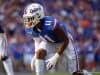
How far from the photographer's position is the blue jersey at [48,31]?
5153mm

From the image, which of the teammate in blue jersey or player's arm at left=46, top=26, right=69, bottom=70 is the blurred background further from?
player's arm at left=46, top=26, right=69, bottom=70

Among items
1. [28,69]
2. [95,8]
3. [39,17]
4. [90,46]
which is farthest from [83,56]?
[39,17]

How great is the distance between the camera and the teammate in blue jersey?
5176mm

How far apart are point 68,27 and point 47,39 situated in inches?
215

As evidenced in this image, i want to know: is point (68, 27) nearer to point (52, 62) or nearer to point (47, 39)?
point (47, 39)

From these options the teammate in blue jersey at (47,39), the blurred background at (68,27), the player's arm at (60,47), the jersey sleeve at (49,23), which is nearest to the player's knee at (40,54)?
the teammate in blue jersey at (47,39)

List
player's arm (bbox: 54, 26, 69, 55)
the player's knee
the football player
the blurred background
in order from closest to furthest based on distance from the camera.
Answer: player's arm (bbox: 54, 26, 69, 55)
the player's knee
the football player
the blurred background

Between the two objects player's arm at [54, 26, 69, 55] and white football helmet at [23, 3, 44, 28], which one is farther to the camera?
white football helmet at [23, 3, 44, 28]

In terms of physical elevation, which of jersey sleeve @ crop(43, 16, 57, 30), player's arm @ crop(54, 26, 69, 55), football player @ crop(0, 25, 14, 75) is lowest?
football player @ crop(0, 25, 14, 75)

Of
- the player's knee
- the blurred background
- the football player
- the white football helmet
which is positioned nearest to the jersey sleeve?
the white football helmet

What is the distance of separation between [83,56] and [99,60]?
41 cm

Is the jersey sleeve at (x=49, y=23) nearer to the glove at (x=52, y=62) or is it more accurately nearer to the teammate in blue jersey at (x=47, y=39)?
the teammate in blue jersey at (x=47, y=39)

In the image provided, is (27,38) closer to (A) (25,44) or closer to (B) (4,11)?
(A) (25,44)

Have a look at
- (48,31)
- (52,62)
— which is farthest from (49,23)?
(52,62)
